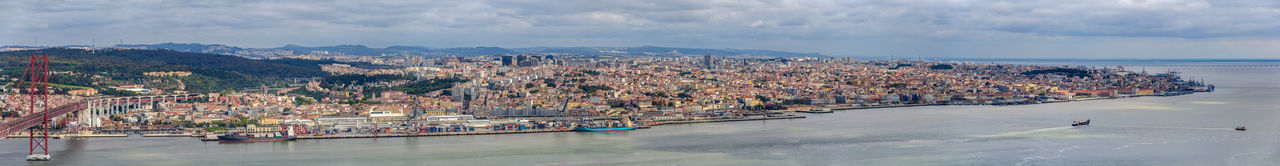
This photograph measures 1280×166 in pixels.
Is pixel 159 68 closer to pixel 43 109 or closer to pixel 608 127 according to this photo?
pixel 43 109

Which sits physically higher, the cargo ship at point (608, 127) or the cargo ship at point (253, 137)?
the cargo ship at point (608, 127)

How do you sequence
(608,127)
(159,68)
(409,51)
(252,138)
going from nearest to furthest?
(252,138) < (608,127) < (159,68) < (409,51)

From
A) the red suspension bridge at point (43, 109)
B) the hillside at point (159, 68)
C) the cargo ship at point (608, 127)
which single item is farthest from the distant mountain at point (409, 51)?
the cargo ship at point (608, 127)

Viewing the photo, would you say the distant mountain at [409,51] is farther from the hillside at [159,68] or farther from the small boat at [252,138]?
the small boat at [252,138]

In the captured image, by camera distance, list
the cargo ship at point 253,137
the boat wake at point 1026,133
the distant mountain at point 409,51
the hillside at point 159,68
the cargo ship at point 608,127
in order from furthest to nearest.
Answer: the distant mountain at point 409,51 < the hillside at point 159,68 < the cargo ship at point 608,127 < the boat wake at point 1026,133 < the cargo ship at point 253,137

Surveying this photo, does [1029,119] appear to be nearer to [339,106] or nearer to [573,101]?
[573,101]

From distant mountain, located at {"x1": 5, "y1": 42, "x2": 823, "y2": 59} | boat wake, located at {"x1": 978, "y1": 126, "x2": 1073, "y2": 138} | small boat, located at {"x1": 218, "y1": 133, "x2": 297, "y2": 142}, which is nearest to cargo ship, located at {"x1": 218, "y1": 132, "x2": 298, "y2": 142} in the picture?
small boat, located at {"x1": 218, "y1": 133, "x2": 297, "y2": 142}

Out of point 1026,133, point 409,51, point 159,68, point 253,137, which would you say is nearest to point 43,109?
point 253,137

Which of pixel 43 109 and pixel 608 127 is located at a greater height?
pixel 43 109
